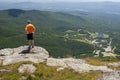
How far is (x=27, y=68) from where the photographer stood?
29500 mm

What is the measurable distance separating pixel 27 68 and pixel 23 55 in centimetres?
816

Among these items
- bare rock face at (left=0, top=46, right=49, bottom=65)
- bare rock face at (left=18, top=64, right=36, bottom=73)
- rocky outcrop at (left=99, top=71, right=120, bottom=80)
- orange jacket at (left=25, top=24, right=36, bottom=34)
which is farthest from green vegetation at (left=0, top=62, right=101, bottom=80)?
orange jacket at (left=25, top=24, right=36, bottom=34)

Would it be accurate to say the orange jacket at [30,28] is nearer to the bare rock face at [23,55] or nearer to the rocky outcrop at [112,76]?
the bare rock face at [23,55]

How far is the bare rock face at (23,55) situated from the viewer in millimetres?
34156

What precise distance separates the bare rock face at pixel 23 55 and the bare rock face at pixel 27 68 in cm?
272

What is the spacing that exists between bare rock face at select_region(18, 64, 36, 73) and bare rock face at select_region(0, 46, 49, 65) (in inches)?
107

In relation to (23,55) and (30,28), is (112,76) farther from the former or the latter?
(30,28)

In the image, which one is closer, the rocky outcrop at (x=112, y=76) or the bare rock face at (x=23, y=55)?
the rocky outcrop at (x=112, y=76)

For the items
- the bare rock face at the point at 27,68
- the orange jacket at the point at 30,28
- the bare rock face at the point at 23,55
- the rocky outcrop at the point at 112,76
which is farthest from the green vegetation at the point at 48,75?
the orange jacket at the point at 30,28

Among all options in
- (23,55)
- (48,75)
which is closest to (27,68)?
(48,75)

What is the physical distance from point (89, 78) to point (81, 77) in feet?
3.24

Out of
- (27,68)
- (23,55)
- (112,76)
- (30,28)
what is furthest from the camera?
(30,28)

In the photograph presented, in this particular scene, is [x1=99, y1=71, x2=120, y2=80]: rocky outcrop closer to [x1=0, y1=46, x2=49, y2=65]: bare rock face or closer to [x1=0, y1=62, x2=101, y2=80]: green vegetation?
[x1=0, y1=62, x2=101, y2=80]: green vegetation

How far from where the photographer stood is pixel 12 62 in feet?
110
